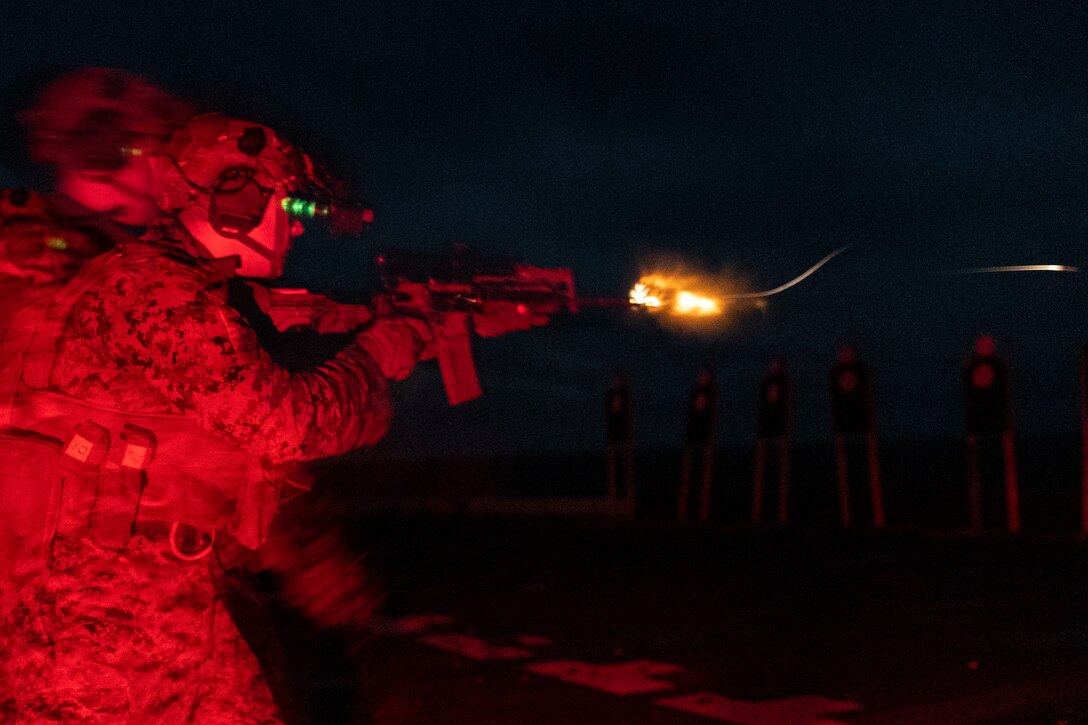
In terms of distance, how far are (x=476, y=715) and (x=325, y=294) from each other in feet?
14.5

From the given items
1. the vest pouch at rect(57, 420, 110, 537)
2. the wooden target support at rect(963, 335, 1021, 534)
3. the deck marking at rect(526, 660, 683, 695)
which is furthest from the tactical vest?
the wooden target support at rect(963, 335, 1021, 534)

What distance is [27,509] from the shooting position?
2.53 meters

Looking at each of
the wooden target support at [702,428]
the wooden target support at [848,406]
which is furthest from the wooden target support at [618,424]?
the wooden target support at [848,406]

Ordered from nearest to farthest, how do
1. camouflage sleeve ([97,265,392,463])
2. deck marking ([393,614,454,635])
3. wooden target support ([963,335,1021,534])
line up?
Answer: 1. camouflage sleeve ([97,265,392,463])
2. deck marking ([393,614,454,635])
3. wooden target support ([963,335,1021,534])

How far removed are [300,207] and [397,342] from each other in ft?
1.45

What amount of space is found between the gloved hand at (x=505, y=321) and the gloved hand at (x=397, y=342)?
512 millimetres

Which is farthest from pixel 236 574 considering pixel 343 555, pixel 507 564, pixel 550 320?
pixel 343 555

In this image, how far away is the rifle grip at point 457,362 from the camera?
3.60m

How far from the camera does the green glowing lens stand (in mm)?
2941

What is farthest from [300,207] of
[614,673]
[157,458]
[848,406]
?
[848,406]

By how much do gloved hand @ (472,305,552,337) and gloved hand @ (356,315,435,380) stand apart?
512mm

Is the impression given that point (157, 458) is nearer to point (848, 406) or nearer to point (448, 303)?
point (448, 303)

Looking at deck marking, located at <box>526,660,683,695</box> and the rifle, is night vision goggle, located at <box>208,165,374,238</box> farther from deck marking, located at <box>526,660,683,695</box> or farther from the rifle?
deck marking, located at <box>526,660,683,695</box>

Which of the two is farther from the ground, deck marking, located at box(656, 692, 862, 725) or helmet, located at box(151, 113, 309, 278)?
helmet, located at box(151, 113, 309, 278)
